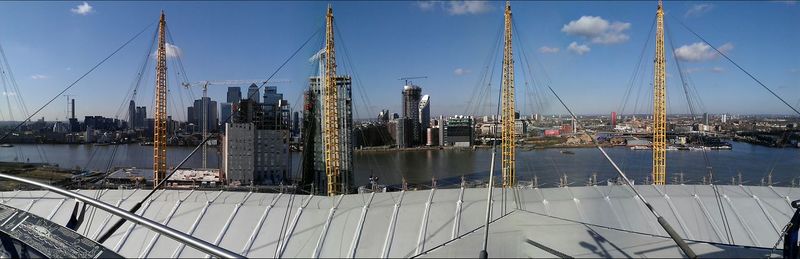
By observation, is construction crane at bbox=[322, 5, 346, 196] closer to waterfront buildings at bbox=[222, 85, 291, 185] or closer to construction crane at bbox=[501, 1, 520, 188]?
construction crane at bbox=[501, 1, 520, 188]

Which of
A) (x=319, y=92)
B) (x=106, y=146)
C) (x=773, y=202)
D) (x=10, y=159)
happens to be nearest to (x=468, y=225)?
(x=773, y=202)

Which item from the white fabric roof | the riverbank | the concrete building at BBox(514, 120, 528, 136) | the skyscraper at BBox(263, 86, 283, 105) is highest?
the skyscraper at BBox(263, 86, 283, 105)

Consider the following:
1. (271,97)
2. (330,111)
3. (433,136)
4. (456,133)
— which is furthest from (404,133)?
(330,111)

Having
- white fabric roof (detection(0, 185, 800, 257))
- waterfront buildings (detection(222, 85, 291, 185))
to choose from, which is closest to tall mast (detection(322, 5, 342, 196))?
white fabric roof (detection(0, 185, 800, 257))

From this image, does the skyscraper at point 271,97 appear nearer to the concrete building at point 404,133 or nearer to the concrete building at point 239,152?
the concrete building at point 239,152

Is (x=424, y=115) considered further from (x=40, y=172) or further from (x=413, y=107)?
(x=40, y=172)

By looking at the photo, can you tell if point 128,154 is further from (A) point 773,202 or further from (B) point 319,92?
(A) point 773,202
